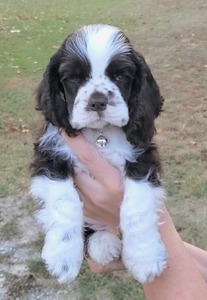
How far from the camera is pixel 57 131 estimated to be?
9.89 feet

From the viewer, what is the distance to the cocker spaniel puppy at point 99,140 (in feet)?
8.88

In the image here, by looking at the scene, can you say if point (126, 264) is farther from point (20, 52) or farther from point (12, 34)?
point (12, 34)

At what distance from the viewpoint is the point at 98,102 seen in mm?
2645

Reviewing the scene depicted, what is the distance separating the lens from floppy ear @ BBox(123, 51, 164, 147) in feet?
9.43

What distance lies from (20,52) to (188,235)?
7877mm

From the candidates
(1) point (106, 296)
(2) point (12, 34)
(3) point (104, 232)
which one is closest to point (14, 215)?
(1) point (106, 296)

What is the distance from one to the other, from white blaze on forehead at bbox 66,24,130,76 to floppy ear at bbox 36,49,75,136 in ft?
0.58

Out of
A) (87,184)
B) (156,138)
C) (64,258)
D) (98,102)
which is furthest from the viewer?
(156,138)

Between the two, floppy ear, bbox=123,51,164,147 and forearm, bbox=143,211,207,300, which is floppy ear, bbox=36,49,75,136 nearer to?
floppy ear, bbox=123,51,164,147

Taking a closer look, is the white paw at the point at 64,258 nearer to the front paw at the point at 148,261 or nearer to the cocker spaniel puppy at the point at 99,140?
the cocker spaniel puppy at the point at 99,140

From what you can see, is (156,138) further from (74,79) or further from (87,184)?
(74,79)

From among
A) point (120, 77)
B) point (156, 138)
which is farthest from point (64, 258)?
point (156, 138)

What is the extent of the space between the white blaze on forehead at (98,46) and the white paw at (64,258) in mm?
795

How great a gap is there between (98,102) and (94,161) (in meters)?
0.37
